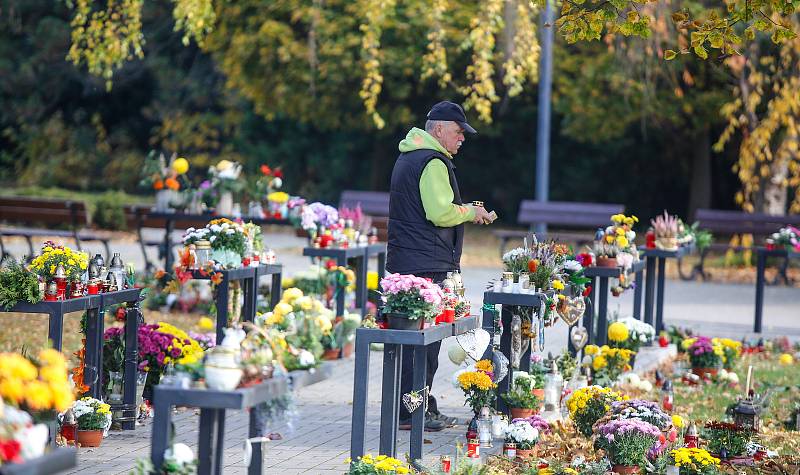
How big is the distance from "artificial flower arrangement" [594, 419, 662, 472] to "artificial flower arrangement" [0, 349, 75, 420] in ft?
10.4

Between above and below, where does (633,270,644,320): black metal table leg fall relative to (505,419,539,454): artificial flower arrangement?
above

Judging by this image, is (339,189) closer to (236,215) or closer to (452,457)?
(236,215)

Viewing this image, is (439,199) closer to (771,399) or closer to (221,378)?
(221,378)

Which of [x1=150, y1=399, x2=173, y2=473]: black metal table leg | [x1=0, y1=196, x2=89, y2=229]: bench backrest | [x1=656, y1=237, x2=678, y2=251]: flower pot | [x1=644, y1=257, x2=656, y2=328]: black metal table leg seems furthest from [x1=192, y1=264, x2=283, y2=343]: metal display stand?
[x1=0, y1=196, x2=89, y2=229]: bench backrest

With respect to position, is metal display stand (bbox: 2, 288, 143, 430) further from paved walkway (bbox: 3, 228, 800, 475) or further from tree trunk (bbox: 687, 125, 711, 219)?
tree trunk (bbox: 687, 125, 711, 219)

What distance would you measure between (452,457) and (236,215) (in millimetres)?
6390

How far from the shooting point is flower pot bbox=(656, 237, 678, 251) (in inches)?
460

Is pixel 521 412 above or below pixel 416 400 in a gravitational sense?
below

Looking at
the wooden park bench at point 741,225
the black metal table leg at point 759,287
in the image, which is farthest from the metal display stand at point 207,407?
the wooden park bench at point 741,225

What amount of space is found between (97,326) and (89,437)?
2.12ft

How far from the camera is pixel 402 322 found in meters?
6.21

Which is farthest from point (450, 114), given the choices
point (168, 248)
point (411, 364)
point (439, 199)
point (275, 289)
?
point (168, 248)

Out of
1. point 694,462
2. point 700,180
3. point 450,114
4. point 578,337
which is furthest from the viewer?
point 700,180

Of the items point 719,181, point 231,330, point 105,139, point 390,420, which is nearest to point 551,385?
point 390,420
